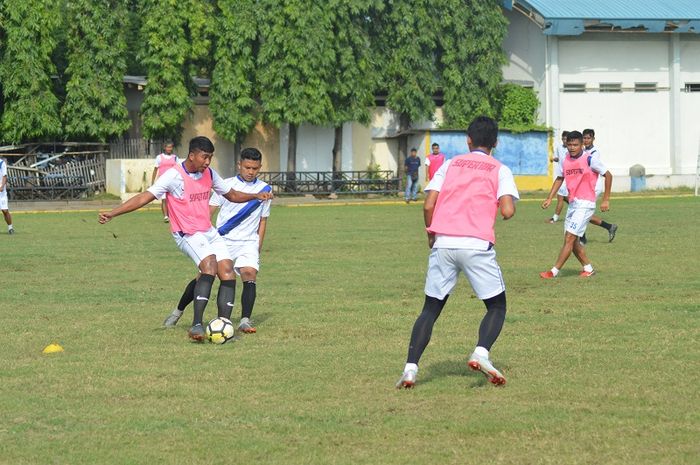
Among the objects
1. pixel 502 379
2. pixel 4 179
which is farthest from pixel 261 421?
pixel 4 179

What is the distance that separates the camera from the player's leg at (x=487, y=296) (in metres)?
8.05

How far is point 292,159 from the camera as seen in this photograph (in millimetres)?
43781

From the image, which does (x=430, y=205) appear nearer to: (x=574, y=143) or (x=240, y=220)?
(x=240, y=220)

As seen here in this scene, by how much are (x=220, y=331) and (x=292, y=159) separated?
33636mm

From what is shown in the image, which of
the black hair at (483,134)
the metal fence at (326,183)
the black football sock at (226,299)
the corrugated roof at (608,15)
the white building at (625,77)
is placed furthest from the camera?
the white building at (625,77)

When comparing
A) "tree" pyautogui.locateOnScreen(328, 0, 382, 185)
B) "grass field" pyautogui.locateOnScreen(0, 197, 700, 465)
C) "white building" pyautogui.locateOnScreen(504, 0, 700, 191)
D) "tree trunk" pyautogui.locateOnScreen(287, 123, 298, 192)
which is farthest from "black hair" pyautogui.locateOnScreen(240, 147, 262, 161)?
"white building" pyautogui.locateOnScreen(504, 0, 700, 191)

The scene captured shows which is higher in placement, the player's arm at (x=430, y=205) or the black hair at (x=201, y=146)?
the black hair at (x=201, y=146)

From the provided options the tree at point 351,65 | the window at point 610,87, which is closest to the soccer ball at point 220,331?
the tree at point 351,65

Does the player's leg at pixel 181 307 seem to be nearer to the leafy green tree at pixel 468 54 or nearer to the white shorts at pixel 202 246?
the white shorts at pixel 202 246

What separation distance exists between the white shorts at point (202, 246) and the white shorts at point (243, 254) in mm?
→ 531

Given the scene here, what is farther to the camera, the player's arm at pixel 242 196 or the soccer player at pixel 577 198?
the soccer player at pixel 577 198

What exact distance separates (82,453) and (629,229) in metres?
19.0

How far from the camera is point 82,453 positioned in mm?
6559

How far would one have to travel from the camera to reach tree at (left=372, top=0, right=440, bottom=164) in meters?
43.4
